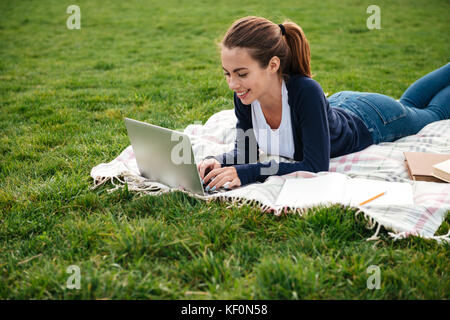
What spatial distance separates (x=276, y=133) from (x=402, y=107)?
1.25m

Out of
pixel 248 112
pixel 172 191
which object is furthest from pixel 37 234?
pixel 248 112

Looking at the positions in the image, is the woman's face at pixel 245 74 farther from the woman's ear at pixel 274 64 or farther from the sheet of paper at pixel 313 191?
the sheet of paper at pixel 313 191

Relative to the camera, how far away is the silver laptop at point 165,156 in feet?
6.86

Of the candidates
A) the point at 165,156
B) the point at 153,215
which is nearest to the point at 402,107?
the point at 165,156

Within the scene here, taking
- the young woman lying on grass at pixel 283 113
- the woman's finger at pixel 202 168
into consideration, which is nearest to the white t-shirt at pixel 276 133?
the young woman lying on grass at pixel 283 113

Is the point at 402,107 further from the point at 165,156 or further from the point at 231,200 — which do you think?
the point at 165,156

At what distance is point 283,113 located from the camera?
8.63 ft

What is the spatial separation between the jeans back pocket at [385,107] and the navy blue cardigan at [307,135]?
20 centimetres

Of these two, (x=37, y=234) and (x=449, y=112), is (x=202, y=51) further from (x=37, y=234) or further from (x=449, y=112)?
(x=37, y=234)

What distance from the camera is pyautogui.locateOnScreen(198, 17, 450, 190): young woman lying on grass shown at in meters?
2.39

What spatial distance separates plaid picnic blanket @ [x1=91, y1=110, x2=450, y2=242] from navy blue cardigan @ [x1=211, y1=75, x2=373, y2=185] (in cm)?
7

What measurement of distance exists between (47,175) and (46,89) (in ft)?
9.04
